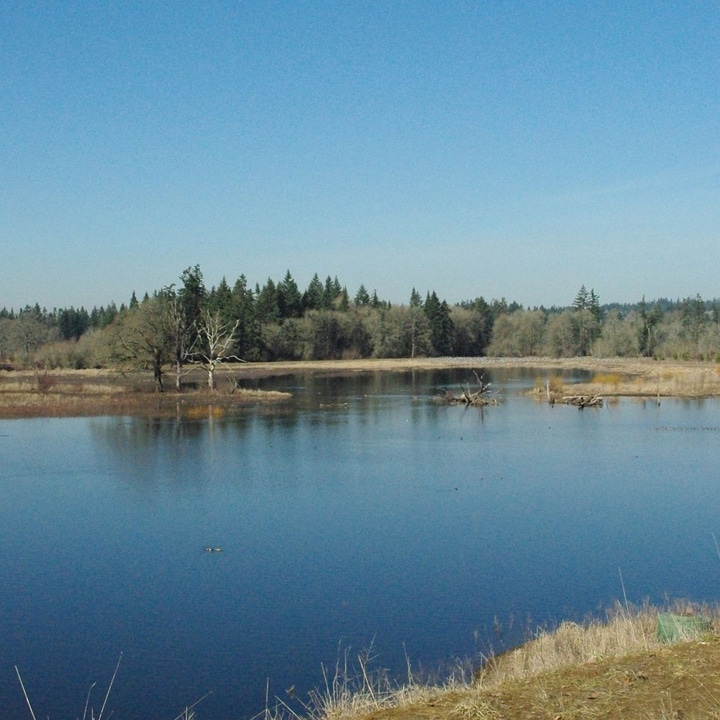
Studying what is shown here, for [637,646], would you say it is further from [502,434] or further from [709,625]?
[502,434]

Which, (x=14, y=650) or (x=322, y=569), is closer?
(x=14, y=650)

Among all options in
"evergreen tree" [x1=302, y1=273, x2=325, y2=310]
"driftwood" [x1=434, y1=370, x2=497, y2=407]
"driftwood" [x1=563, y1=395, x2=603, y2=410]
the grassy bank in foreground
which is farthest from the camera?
"evergreen tree" [x1=302, y1=273, x2=325, y2=310]

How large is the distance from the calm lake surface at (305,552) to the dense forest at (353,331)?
43.3 m

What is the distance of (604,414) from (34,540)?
99.1 ft

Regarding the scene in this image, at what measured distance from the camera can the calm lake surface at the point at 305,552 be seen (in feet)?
36.7

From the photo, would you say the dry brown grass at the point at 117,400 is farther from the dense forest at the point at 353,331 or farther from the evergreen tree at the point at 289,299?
the evergreen tree at the point at 289,299

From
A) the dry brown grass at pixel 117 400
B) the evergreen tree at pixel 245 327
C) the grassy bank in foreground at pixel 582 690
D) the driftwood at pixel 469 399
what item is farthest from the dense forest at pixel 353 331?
the grassy bank in foreground at pixel 582 690

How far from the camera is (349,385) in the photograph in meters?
61.4

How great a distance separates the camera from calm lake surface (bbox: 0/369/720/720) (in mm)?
11172

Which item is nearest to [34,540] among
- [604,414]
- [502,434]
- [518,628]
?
[518,628]

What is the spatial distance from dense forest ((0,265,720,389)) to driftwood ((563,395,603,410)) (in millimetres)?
34105

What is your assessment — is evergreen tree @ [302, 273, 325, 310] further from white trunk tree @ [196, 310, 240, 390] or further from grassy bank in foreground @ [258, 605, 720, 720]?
grassy bank in foreground @ [258, 605, 720, 720]

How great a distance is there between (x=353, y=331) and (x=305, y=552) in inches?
3331

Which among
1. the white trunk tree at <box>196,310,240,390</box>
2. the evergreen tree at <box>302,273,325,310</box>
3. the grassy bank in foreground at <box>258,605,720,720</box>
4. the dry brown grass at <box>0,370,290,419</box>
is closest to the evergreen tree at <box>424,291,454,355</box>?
the evergreen tree at <box>302,273,325,310</box>
